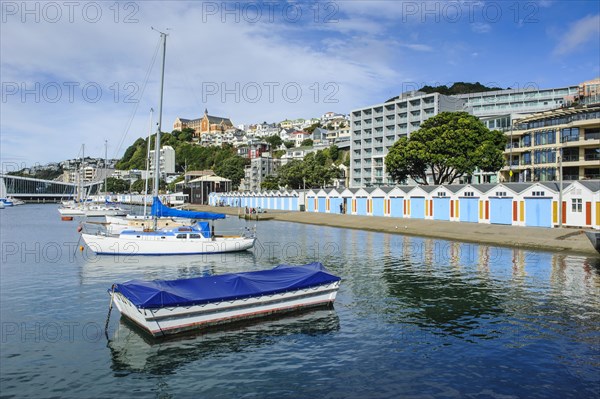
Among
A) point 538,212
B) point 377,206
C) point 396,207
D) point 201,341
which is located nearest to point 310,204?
point 377,206

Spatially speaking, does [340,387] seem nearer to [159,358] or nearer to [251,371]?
[251,371]

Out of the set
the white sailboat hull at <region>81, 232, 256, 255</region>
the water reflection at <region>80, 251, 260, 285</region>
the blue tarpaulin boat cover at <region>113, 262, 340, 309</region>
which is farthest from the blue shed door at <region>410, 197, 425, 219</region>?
the blue tarpaulin boat cover at <region>113, 262, 340, 309</region>

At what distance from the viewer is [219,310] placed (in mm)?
23141

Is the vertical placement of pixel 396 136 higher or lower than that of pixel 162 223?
higher

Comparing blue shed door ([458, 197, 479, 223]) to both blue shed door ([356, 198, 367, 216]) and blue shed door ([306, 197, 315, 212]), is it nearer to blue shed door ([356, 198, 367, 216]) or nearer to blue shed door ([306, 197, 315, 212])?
blue shed door ([356, 198, 367, 216])

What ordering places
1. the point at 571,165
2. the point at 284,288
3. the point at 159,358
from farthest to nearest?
the point at 571,165, the point at 284,288, the point at 159,358

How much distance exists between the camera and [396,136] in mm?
147875

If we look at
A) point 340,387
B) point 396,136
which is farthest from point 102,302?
point 396,136

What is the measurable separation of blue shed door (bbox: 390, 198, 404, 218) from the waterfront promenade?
206 centimetres

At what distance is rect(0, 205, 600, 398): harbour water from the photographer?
16.6m

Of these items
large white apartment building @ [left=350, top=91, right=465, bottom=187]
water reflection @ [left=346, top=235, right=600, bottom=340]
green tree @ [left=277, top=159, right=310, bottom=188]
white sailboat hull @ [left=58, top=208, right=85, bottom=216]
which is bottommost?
water reflection @ [left=346, top=235, right=600, bottom=340]

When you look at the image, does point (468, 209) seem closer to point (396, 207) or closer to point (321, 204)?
point (396, 207)

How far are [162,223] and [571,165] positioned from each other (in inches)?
2885

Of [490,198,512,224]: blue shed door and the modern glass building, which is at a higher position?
the modern glass building
